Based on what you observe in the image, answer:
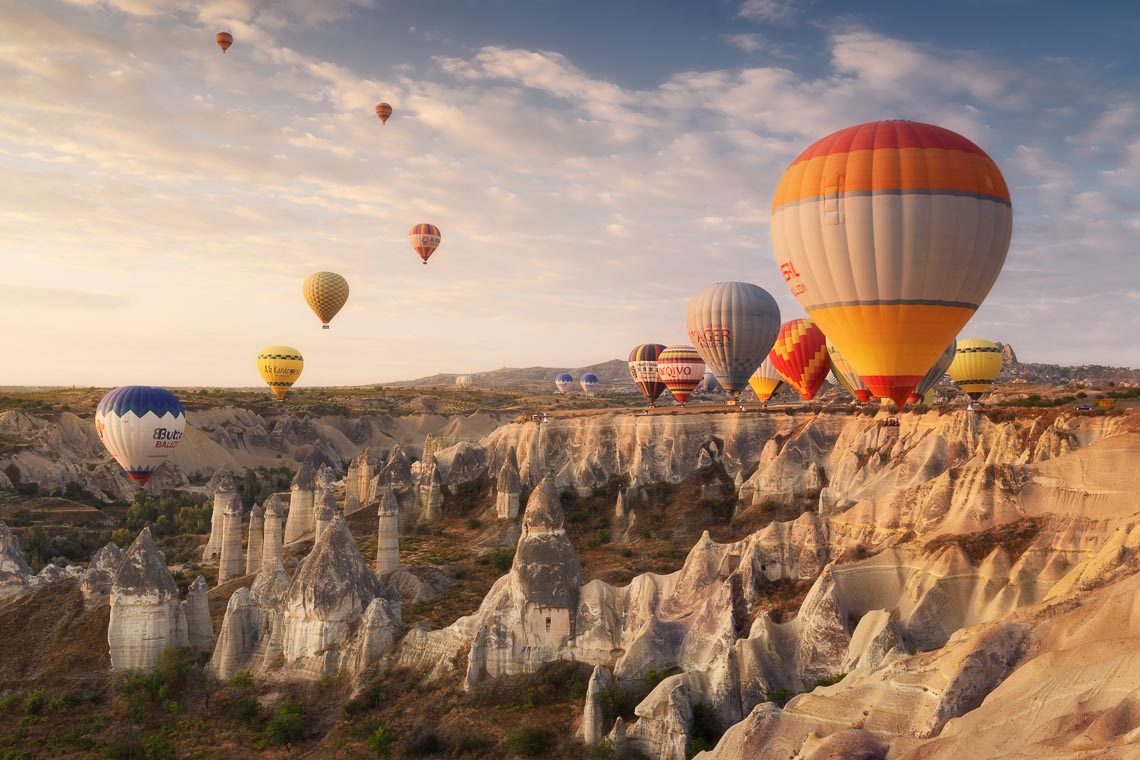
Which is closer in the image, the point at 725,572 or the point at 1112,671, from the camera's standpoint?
the point at 1112,671

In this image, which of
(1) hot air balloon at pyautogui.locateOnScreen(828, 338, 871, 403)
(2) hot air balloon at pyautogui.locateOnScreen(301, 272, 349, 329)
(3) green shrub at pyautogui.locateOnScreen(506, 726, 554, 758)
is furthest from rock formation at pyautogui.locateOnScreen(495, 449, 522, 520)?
(2) hot air balloon at pyautogui.locateOnScreen(301, 272, 349, 329)

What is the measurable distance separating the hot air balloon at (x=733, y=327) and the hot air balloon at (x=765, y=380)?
17.3 metres

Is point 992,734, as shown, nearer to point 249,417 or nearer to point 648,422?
point 648,422

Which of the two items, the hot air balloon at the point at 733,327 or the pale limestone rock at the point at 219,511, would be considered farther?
the hot air balloon at the point at 733,327

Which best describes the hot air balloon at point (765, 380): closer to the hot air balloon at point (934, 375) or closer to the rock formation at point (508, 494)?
the hot air balloon at point (934, 375)

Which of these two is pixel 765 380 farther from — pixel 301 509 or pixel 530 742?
pixel 530 742

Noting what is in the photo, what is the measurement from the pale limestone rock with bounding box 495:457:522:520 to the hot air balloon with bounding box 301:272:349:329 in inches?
1731

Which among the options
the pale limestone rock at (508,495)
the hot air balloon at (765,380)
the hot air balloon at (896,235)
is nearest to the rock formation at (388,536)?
the pale limestone rock at (508,495)

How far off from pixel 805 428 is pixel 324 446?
244ft

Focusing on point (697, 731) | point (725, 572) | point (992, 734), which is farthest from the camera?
point (725, 572)

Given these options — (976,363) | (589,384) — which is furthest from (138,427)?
(589,384)

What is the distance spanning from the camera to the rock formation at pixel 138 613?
31844 mm

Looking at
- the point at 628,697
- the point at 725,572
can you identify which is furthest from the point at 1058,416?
the point at 628,697

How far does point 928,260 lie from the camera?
30.6 m
